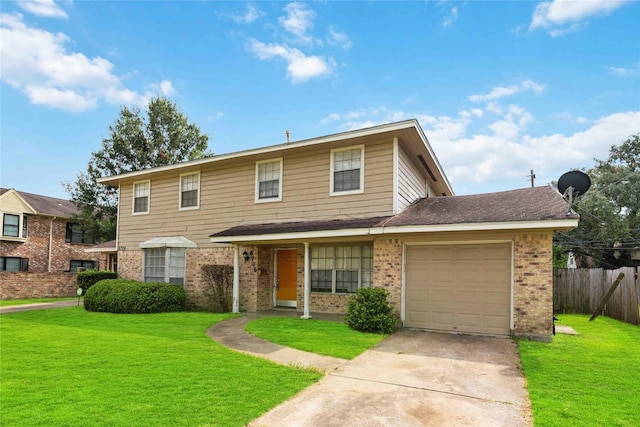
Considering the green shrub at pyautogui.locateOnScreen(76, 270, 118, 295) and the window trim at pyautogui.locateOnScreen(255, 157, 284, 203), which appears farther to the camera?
the green shrub at pyautogui.locateOnScreen(76, 270, 118, 295)

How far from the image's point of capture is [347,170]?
11.3m

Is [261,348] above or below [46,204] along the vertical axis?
below

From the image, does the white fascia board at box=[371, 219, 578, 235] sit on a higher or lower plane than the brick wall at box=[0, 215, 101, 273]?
higher

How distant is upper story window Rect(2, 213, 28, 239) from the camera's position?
23133mm

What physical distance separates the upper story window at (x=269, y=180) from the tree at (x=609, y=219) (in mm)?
22226

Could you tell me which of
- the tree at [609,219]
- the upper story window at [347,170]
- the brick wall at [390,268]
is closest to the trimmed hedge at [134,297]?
the upper story window at [347,170]

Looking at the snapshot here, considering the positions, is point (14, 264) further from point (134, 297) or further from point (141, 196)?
point (134, 297)

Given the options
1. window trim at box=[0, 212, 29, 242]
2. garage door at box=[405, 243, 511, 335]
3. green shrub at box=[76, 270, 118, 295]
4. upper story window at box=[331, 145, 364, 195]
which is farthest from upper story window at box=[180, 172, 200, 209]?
window trim at box=[0, 212, 29, 242]

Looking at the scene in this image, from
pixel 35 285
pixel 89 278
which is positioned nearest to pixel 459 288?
Answer: pixel 89 278

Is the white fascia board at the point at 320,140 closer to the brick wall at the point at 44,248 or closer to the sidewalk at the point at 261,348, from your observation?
the sidewalk at the point at 261,348

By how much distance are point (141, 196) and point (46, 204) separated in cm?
1577

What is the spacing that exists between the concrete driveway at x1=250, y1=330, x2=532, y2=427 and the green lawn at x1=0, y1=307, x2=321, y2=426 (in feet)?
1.48

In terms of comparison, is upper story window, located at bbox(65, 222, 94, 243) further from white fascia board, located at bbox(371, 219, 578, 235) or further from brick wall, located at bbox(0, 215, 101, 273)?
white fascia board, located at bbox(371, 219, 578, 235)

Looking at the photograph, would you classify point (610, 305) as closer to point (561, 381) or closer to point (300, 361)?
point (561, 381)
